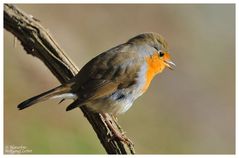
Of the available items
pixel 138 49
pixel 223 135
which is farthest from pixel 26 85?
pixel 138 49

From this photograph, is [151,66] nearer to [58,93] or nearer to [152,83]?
[58,93]

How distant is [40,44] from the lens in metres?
4.01

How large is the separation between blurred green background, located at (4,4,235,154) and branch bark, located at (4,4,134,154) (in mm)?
3494

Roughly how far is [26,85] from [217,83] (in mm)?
4690

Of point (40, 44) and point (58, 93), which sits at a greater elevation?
point (40, 44)

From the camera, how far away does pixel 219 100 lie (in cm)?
1146

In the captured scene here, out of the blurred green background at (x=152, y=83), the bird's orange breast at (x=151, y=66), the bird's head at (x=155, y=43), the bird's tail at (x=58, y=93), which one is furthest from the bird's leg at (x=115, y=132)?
the blurred green background at (x=152, y=83)

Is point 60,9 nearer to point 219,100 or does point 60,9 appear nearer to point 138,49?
point 219,100

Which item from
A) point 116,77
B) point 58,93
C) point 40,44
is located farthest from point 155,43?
point 40,44

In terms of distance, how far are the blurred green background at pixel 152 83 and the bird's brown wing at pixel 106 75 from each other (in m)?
3.00

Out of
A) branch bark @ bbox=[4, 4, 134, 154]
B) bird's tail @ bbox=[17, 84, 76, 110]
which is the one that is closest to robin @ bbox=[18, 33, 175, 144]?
bird's tail @ bbox=[17, 84, 76, 110]

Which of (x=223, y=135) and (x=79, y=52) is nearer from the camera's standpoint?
(x=223, y=135)

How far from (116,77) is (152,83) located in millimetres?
6360

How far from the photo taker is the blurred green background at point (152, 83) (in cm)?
862
